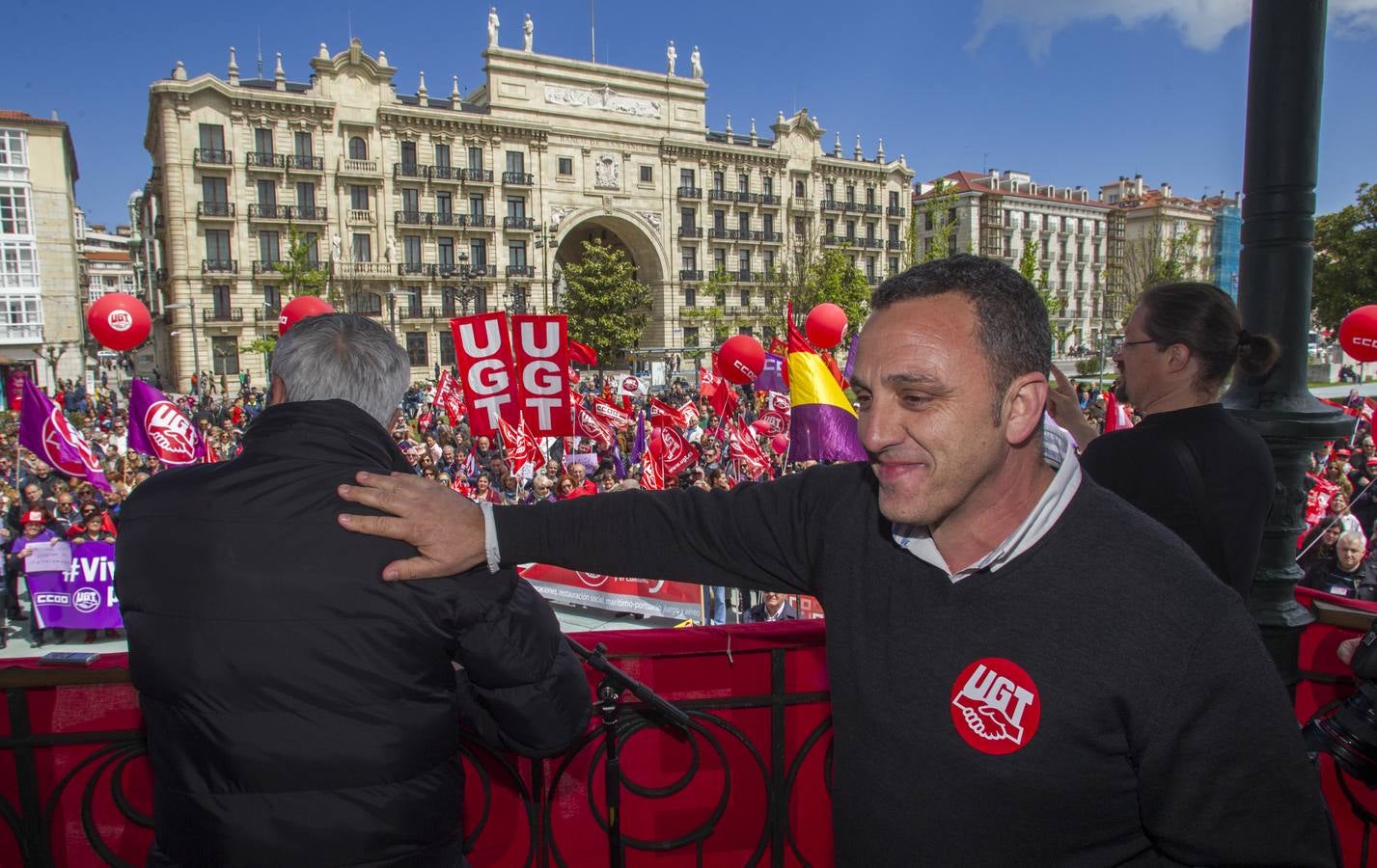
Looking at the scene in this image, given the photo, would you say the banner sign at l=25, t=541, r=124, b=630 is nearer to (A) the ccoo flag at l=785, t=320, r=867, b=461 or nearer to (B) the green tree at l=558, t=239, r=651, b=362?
(A) the ccoo flag at l=785, t=320, r=867, b=461

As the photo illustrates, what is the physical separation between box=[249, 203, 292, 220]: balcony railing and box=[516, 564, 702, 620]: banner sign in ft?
130

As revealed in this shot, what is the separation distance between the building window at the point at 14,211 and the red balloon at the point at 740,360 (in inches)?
1642

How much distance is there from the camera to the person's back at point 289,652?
1476mm

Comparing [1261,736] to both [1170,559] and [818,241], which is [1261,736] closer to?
[1170,559]

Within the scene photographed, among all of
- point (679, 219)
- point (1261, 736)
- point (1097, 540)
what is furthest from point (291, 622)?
point (679, 219)

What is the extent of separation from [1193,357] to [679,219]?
53.9 meters

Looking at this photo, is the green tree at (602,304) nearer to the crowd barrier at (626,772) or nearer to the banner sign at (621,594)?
the banner sign at (621,594)

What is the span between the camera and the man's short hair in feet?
4.55

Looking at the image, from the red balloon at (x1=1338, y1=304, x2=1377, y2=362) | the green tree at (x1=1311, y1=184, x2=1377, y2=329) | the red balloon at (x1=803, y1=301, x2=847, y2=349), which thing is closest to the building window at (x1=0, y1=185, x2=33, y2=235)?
the red balloon at (x1=803, y1=301, x2=847, y2=349)

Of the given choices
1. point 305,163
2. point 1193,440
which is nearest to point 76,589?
point 1193,440

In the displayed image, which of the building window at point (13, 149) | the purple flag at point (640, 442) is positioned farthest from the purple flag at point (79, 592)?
the building window at point (13, 149)

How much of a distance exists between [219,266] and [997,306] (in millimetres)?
48370

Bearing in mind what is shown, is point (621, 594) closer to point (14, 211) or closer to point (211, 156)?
point (211, 156)

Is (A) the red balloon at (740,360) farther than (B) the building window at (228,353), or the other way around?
(B) the building window at (228,353)
